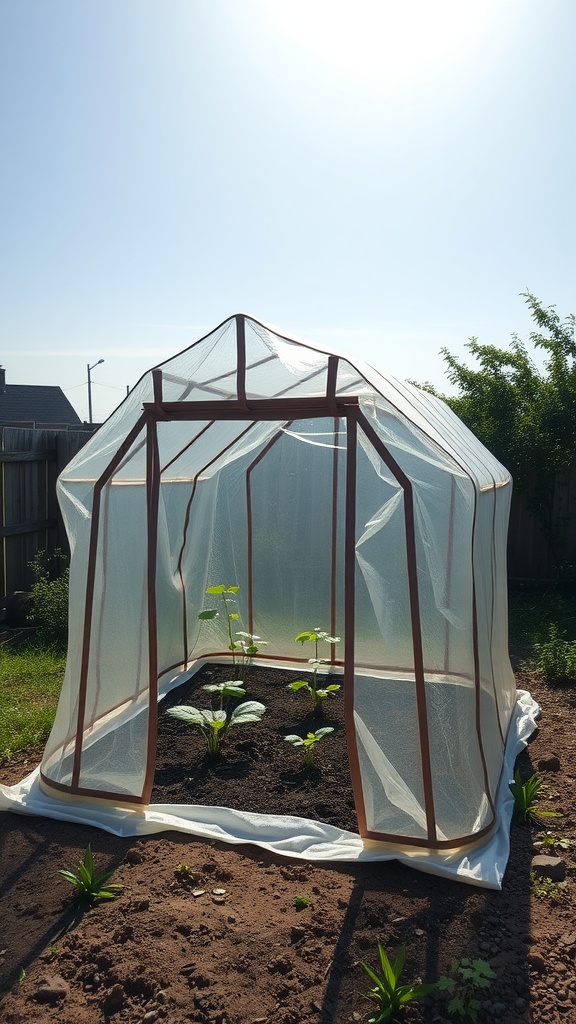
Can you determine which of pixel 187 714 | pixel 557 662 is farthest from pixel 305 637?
pixel 557 662

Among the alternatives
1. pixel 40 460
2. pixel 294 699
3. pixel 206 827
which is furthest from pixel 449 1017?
pixel 40 460

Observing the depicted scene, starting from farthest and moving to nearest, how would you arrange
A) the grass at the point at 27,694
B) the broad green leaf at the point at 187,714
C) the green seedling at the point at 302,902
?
the grass at the point at 27,694 → the broad green leaf at the point at 187,714 → the green seedling at the point at 302,902

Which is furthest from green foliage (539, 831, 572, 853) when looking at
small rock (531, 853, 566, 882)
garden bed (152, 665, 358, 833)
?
garden bed (152, 665, 358, 833)

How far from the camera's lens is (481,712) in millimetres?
3771

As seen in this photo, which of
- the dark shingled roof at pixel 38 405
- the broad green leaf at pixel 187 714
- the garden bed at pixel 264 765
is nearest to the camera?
the garden bed at pixel 264 765

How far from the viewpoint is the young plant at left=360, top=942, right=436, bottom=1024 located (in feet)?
7.86

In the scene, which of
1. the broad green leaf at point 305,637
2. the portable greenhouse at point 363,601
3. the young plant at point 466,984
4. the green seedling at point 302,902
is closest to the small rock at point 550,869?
the portable greenhouse at point 363,601

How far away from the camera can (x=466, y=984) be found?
2553 millimetres

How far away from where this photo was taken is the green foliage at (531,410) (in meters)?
8.88

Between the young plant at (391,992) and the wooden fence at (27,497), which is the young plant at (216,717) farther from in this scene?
the wooden fence at (27,497)

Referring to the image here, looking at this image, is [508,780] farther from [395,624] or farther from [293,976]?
[293,976]

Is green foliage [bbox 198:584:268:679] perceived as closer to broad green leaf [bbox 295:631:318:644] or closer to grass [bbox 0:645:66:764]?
broad green leaf [bbox 295:631:318:644]

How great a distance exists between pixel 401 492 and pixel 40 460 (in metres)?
4.77

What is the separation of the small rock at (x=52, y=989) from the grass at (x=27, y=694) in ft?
6.68
